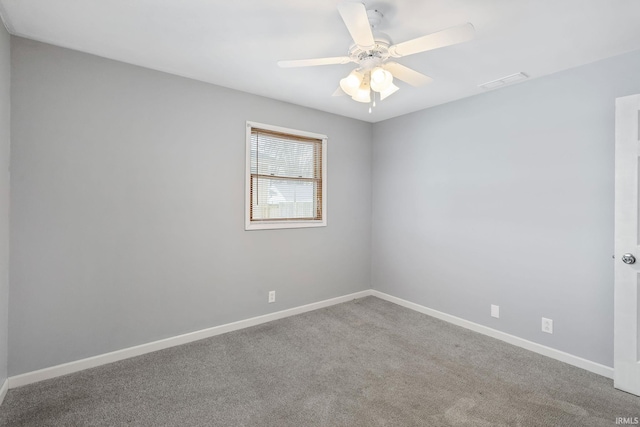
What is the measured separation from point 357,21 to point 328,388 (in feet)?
7.61

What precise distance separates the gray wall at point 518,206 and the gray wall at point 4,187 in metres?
3.72

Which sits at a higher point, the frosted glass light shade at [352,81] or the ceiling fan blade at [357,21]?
the ceiling fan blade at [357,21]

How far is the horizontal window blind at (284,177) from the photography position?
3.39 metres

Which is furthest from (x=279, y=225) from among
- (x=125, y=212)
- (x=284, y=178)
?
(x=125, y=212)

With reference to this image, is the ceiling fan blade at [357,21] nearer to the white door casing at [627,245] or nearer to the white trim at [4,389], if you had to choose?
the white door casing at [627,245]

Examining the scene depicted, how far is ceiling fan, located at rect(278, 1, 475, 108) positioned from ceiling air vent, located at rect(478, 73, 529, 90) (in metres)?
1.28

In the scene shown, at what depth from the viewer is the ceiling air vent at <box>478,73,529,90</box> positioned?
272 centimetres

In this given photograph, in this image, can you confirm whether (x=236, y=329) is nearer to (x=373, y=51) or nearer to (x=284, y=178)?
(x=284, y=178)

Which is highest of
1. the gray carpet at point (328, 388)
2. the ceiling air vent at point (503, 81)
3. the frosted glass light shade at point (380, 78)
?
the ceiling air vent at point (503, 81)

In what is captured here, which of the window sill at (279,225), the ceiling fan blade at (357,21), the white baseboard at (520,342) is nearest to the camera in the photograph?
the ceiling fan blade at (357,21)

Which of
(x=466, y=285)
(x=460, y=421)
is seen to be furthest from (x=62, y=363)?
(x=466, y=285)

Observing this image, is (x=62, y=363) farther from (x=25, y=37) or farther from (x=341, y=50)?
(x=341, y=50)

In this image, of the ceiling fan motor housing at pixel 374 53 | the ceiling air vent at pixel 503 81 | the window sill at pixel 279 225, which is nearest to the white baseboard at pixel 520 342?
the window sill at pixel 279 225

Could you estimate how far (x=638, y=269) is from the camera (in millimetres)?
2156
